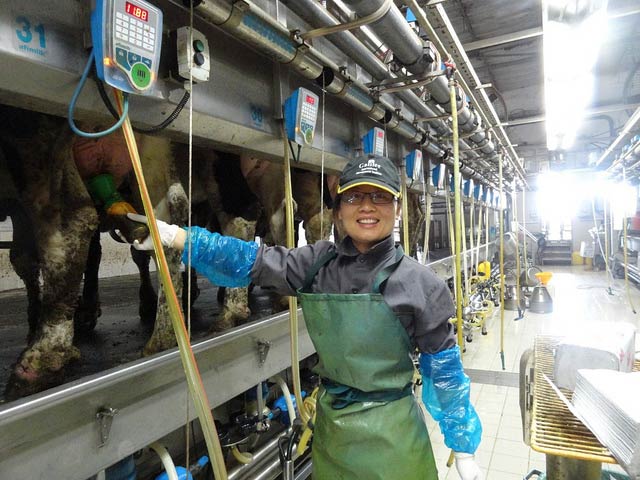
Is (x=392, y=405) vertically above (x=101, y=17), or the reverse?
(x=101, y=17)

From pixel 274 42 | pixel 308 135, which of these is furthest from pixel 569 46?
pixel 274 42

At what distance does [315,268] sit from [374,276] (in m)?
0.18

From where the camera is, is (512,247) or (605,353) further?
(512,247)

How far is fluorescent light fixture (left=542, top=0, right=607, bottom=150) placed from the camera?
1.52 meters

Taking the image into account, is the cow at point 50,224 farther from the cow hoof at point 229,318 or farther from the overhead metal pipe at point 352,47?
the overhead metal pipe at point 352,47

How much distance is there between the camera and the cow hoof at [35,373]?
95 cm

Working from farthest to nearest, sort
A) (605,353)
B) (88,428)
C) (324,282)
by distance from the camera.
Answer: (605,353)
(324,282)
(88,428)

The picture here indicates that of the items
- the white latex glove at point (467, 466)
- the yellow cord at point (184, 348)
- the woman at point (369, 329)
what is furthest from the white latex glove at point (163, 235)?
the white latex glove at point (467, 466)

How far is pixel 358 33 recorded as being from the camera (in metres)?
1.92

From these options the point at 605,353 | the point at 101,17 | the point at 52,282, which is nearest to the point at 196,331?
the point at 52,282

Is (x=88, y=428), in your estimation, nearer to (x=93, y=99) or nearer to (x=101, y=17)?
(x=93, y=99)

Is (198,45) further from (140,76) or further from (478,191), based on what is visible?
(478,191)

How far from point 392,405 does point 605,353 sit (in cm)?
76

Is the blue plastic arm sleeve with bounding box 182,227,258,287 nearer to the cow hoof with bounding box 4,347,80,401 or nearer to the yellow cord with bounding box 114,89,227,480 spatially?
the yellow cord with bounding box 114,89,227,480
